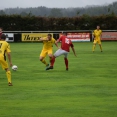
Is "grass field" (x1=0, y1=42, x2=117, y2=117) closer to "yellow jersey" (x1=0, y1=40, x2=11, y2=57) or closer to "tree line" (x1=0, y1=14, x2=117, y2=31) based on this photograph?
"yellow jersey" (x1=0, y1=40, x2=11, y2=57)

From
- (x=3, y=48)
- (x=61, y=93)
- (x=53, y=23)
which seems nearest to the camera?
(x=61, y=93)

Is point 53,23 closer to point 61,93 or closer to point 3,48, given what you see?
point 3,48

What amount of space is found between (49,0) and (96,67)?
2607 inches

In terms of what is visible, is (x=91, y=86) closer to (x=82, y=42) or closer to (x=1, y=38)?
(x=1, y=38)

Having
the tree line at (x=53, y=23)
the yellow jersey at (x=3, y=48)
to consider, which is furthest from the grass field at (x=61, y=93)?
the tree line at (x=53, y=23)

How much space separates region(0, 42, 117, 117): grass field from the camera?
13133 millimetres

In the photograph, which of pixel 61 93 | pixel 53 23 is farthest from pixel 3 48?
pixel 53 23

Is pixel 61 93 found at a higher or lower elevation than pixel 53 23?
higher

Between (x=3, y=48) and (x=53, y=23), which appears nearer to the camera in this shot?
(x=3, y=48)

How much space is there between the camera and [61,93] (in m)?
16.4

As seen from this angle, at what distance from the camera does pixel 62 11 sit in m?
92.6

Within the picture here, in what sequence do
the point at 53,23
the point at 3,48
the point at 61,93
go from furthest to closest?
the point at 53,23
the point at 3,48
the point at 61,93

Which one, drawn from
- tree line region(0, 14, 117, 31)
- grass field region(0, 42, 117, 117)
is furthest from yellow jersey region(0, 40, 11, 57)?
tree line region(0, 14, 117, 31)

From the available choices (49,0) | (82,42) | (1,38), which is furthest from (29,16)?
(1,38)
